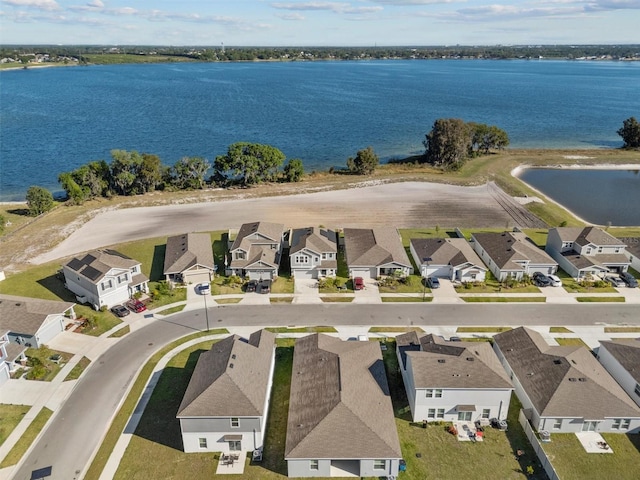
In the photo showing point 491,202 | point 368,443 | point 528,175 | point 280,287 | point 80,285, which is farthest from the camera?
point 528,175

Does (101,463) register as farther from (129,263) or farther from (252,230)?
(252,230)

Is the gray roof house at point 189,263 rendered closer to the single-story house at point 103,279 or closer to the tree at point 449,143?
the single-story house at point 103,279

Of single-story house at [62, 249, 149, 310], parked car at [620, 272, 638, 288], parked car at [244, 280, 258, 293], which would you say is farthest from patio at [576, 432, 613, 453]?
single-story house at [62, 249, 149, 310]

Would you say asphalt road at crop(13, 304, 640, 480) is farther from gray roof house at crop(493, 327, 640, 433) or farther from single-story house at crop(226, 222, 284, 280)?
gray roof house at crop(493, 327, 640, 433)

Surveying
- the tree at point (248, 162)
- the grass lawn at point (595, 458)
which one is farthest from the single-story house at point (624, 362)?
the tree at point (248, 162)

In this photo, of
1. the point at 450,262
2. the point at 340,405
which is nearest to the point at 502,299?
the point at 450,262

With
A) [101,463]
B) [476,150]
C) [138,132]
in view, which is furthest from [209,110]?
[101,463]
